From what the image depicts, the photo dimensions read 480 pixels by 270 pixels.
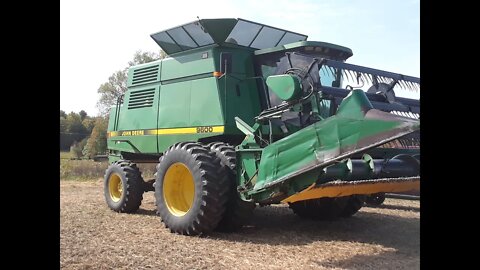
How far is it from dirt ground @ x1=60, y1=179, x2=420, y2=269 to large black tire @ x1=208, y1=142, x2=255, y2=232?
132 millimetres

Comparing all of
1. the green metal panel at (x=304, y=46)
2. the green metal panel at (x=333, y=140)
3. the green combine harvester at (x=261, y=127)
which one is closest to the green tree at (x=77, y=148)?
the green combine harvester at (x=261, y=127)

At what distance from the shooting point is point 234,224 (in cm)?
605

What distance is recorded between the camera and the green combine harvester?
4.93 meters

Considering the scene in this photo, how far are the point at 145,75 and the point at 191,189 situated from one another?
269cm

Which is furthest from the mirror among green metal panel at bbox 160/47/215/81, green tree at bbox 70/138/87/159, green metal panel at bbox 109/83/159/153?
green tree at bbox 70/138/87/159

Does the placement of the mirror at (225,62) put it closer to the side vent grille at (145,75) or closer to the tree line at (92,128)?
the side vent grille at (145,75)

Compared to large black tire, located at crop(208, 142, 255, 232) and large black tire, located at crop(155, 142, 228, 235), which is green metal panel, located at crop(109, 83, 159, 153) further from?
large black tire, located at crop(208, 142, 255, 232)

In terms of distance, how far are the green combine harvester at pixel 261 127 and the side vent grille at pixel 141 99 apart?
3 cm

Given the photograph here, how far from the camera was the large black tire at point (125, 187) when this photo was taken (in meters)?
8.45

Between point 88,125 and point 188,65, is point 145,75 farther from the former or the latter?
point 88,125

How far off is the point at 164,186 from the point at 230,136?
1.18 meters
